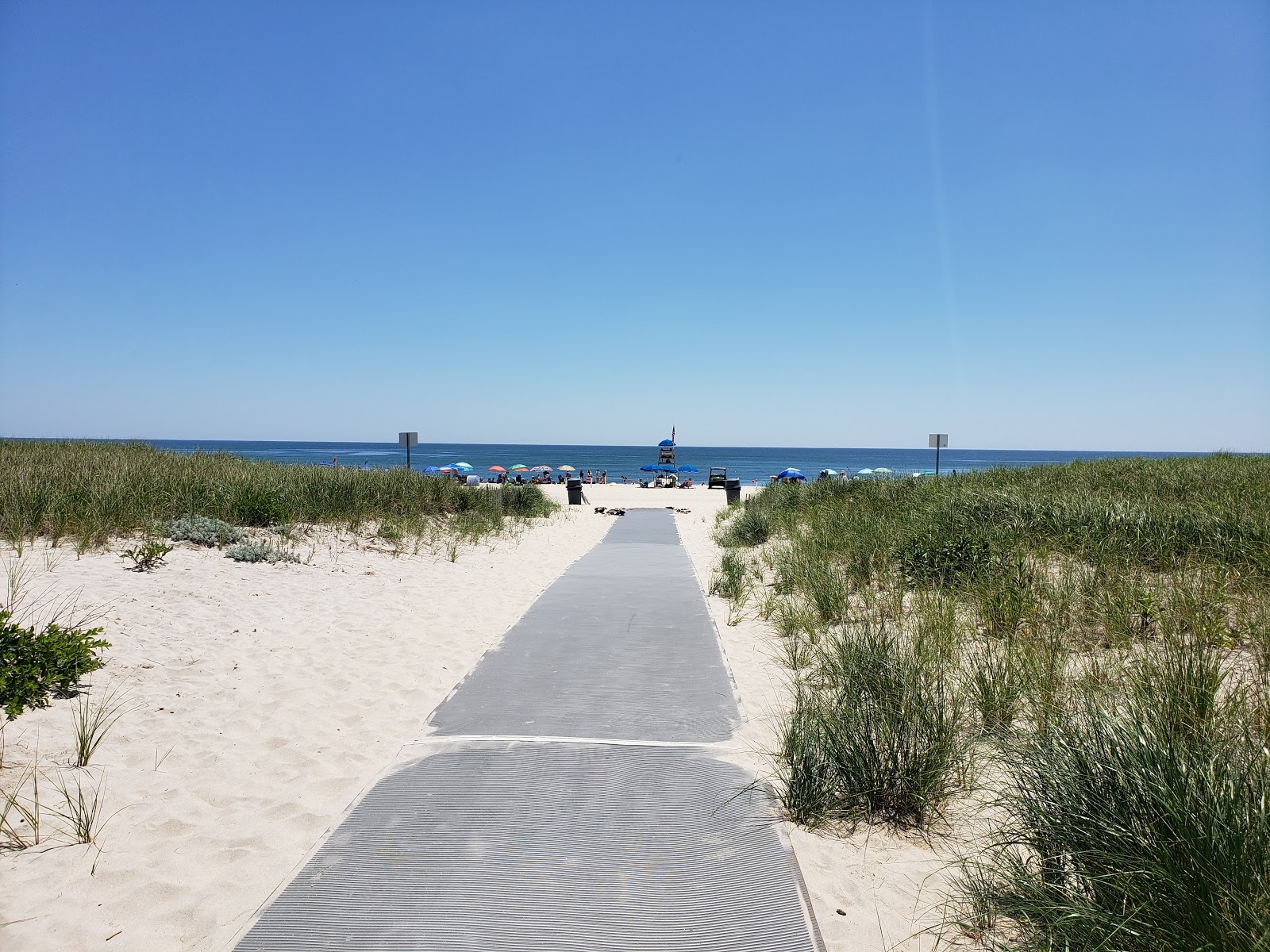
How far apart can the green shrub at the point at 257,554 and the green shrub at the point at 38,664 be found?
3.88 meters

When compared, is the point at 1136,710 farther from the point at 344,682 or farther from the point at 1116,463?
the point at 1116,463

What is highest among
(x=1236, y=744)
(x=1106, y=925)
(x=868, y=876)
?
(x=1236, y=744)

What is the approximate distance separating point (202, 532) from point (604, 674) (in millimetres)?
6948

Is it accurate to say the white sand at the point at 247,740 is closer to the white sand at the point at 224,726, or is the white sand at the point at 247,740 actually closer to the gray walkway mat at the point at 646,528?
the white sand at the point at 224,726

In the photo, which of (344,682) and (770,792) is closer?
(770,792)

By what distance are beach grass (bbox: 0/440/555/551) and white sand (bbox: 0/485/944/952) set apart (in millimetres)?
1402

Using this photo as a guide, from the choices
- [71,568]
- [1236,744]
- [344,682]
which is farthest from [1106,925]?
[71,568]

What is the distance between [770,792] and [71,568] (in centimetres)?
785

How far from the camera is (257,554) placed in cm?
838

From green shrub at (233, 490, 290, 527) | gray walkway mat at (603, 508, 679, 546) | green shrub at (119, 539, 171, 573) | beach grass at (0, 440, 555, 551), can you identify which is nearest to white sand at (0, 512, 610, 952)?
green shrub at (119, 539, 171, 573)

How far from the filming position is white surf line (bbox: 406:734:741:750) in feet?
12.3

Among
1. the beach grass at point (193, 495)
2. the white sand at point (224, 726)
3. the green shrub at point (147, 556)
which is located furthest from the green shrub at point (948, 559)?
the green shrub at point (147, 556)

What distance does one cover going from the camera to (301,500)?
11.6 m

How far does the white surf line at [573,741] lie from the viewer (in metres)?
3.74
